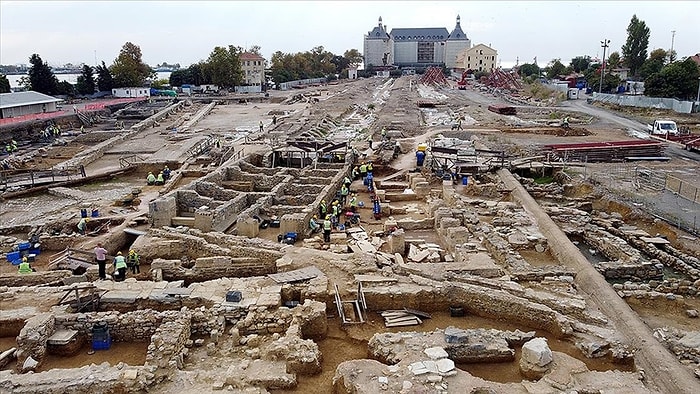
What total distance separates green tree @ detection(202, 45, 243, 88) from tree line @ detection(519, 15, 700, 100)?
5488cm

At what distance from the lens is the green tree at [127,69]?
75.6m

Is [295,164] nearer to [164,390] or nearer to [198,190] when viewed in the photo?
[198,190]

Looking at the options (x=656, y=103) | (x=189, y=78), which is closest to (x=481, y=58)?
(x=189, y=78)

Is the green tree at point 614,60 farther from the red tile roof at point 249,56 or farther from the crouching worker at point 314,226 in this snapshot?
the crouching worker at point 314,226

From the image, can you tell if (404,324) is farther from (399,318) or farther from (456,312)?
(456,312)

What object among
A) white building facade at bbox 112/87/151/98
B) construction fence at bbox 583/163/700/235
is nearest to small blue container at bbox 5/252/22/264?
construction fence at bbox 583/163/700/235

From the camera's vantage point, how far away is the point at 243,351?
34.1 ft

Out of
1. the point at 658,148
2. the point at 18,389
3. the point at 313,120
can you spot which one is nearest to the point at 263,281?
the point at 18,389

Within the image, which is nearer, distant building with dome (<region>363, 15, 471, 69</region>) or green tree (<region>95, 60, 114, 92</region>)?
green tree (<region>95, 60, 114, 92</region>)

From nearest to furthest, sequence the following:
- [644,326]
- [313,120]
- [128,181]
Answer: [644,326] < [128,181] < [313,120]

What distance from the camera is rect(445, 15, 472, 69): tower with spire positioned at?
162 meters

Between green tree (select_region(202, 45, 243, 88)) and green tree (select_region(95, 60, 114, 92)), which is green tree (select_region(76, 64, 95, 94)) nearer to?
green tree (select_region(95, 60, 114, 92))

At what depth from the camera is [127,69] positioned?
7556 cm

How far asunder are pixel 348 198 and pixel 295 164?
25.3ft
